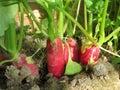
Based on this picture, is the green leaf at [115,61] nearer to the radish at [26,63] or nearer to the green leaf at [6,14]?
the radish at [26,63]

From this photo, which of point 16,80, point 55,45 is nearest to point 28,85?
point 16,80

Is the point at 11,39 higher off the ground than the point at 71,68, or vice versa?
the point at 11,39

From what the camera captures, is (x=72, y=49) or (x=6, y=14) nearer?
(x=6, y=14)

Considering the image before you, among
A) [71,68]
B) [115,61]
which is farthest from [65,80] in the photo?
[115,61]

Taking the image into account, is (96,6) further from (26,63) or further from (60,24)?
(26,63)

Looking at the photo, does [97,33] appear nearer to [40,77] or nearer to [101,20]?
[101,20]

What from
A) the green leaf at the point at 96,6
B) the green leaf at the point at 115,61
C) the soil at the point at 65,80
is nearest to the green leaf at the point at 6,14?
the soil at the point at 65,80
